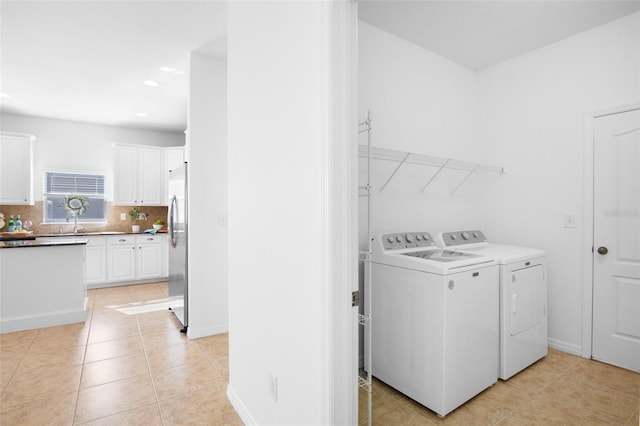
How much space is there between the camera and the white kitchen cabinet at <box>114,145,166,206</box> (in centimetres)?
558

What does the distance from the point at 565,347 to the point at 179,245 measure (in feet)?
12.3

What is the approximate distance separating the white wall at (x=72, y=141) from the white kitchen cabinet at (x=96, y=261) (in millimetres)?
992

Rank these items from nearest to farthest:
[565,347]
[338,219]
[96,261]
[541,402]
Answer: [338,219] < [541,402] < [565,347] < [96,261]

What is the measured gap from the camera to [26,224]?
5.17m

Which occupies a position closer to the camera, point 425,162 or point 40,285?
point 425,162

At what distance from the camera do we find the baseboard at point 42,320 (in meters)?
3.33

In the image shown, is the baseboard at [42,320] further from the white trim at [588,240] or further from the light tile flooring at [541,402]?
the white trim at [588,240]

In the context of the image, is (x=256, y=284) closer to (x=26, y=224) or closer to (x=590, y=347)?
(x=590, y=347)

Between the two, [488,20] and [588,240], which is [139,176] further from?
[588,240]

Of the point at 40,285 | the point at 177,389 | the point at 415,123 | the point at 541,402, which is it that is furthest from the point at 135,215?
the point at 541,402

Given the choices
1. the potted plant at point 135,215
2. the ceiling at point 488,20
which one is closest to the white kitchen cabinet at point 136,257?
the potted plant at point 135,215

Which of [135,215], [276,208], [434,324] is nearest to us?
[276,208]

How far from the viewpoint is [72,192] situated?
18.1 ft

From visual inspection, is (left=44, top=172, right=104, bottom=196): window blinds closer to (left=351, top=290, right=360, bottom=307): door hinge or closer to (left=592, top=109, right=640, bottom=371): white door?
(left=351, top=290, right=360, bottom=307): door hinge
